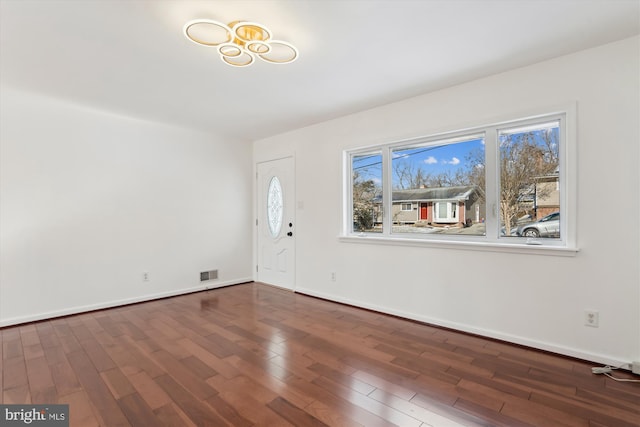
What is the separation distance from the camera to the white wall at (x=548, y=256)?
2332mm

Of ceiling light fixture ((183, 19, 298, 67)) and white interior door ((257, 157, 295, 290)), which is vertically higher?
ceiling light fixture ((183, 19, 298, 67))

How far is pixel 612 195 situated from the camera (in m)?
2.37

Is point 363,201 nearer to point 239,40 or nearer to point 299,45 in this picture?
point 299,45

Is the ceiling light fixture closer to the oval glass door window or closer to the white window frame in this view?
the white window frame

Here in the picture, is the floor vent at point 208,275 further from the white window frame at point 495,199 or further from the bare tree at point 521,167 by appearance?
the bare tree at point 521,167

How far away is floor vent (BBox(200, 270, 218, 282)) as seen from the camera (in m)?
4.88

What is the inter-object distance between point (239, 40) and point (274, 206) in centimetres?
326

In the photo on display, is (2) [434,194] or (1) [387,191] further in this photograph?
(1) [387,191]

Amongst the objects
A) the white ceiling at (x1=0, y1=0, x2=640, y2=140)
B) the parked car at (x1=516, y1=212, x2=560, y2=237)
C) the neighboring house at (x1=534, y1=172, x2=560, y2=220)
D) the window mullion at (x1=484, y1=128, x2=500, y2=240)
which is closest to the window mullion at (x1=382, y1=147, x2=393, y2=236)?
the white ceiling at (x1=0, y1=0, x2=640, y2=140)

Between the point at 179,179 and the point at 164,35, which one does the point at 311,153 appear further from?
the point at 164,35

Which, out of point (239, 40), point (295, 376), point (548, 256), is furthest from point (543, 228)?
point (239, 40)

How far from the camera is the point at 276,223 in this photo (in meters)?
5.20

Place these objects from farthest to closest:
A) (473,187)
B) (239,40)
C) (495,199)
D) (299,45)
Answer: (473,187) → (495,199) → (299,45) → (239,40)

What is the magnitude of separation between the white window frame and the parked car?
46 mm
